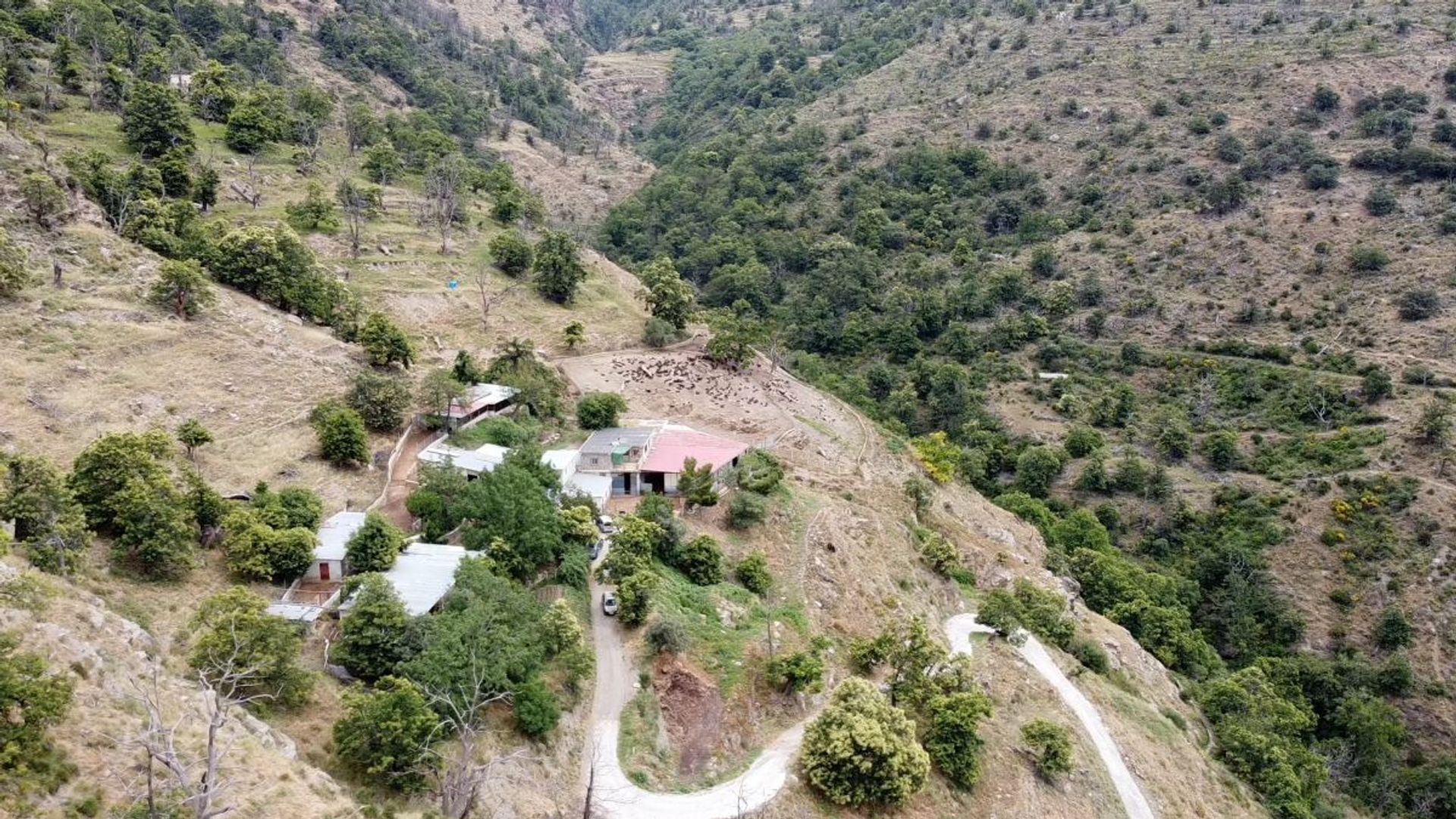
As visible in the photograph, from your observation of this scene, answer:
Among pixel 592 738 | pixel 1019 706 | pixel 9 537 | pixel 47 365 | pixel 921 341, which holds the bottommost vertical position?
pixel 921 341

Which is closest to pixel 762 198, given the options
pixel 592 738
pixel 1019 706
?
pixel 1019 706

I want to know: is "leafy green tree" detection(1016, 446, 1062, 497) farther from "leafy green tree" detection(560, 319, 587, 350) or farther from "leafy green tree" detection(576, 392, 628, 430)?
"leafy green tree" detection(576, 392, 628, 430)

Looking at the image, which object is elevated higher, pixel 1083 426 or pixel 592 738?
pixel 592 738

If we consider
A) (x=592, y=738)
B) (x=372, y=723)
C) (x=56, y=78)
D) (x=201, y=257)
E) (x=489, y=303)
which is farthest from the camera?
(x=56, y=78)

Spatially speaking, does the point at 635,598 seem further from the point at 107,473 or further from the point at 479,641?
the point at 107,473

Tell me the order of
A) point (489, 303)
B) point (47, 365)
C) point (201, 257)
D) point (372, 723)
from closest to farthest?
1. point (372, 723)
2. point (47, 365)
3. point (201, 257)
4. point (489, 303)

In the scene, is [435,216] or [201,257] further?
[435,216]

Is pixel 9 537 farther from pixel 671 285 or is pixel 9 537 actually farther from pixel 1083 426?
pixel 1083 426
